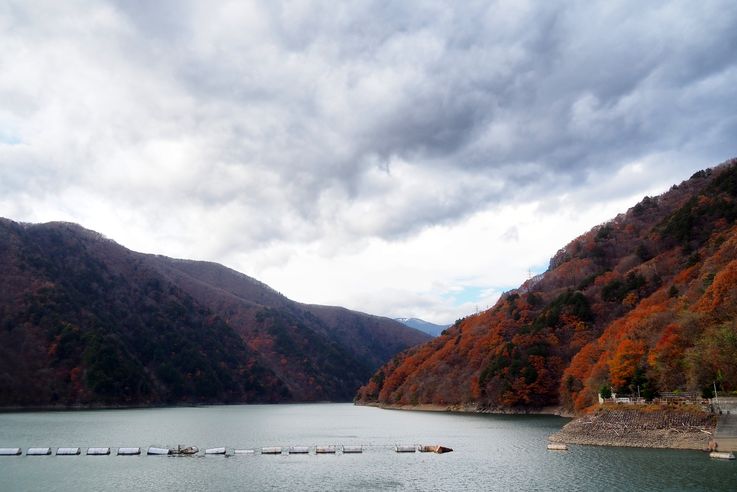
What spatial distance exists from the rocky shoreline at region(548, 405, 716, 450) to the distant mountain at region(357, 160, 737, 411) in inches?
140

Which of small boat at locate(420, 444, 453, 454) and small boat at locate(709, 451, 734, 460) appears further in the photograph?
small boat at locate(420, 444, 453, 454)

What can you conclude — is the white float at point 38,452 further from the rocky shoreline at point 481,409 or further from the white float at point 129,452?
the rocky shoreline at point 481,409

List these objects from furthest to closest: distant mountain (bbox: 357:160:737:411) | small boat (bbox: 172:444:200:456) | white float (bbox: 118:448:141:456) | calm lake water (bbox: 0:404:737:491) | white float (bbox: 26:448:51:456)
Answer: distant mountain (bbox: 357:160:737:411)
small boat (bbox: 172:444:200:456)
white float (bbox: 118:448:141:456)
white float (bbox: 26:448:51:456)
calm lake water (bbox: 0:404:737:491)

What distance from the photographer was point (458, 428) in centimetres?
9806

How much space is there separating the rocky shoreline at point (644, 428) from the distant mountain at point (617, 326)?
356 centimetres

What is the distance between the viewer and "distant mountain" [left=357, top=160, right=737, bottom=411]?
6912cm

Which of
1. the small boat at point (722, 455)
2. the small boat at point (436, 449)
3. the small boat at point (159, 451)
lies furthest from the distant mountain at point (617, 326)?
the small boat at point (159, 451)

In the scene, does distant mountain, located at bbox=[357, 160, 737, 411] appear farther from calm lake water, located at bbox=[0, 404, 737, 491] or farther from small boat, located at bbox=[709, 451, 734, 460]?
calm lake water, located at bbox=[0, 404, 737, 491]

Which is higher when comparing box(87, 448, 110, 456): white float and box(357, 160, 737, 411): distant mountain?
box(357, 160, 737, 411): distant mountain

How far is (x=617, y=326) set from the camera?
343 ft

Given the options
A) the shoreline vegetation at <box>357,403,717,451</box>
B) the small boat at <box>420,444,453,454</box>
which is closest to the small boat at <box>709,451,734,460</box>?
the shoreline vegetation at <box>357,403,717,451</box>

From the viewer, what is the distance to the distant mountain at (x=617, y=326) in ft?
227

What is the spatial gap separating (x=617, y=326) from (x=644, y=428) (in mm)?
46286

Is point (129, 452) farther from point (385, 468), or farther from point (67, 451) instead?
point (385, 468)
